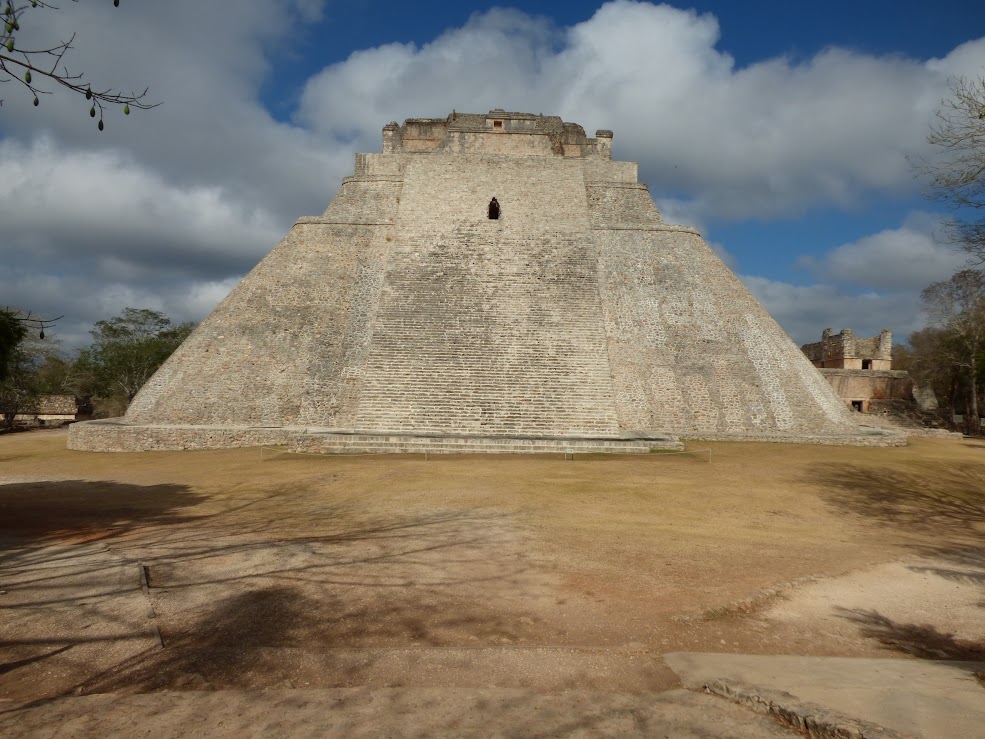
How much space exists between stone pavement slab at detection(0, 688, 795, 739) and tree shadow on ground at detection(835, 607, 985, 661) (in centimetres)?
164

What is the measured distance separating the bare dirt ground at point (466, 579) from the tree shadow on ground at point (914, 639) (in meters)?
0.02

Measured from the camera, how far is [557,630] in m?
3.70

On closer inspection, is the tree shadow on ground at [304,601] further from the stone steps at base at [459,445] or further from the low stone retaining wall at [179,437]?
the low stone retaining wall at [179,437]

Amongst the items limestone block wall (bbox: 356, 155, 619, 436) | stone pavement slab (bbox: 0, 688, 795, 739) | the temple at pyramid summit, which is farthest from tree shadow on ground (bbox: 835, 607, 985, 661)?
limestone block wall (bbox: 356, 155, 619, 436)

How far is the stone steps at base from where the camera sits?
38.0 feet

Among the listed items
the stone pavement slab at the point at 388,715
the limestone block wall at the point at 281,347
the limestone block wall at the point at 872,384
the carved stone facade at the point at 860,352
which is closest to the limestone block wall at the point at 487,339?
the limestone block wall at the point at 281,347

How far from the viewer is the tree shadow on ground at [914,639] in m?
3.53

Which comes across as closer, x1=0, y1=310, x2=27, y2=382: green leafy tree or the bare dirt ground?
the bare dirt ground

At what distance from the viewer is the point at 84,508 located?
7191 millimetres

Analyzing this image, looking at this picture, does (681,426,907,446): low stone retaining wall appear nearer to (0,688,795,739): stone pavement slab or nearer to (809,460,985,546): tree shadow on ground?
(809,460,985,546): tree shadow on ground

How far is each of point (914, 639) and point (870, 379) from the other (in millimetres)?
24282

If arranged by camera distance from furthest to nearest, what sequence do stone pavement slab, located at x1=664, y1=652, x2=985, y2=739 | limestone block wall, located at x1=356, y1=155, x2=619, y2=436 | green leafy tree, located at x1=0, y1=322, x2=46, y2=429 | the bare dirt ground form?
1. green leafy tree, located at x1=0, y1=322, x2=46, y2=429
2. limestone block wall, located at x1=356, y1=155, x2=619, y2=436
3. the bare dirt ground
4. stone pavement slab, located at x1=664, y1=652, x2=985, y2=739

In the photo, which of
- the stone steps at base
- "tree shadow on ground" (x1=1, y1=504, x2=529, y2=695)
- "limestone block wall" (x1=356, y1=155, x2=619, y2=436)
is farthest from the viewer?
"limestone block wall" (x1=356, y1=155, x2=619, y2=436)

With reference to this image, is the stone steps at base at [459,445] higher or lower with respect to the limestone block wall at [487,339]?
lower
